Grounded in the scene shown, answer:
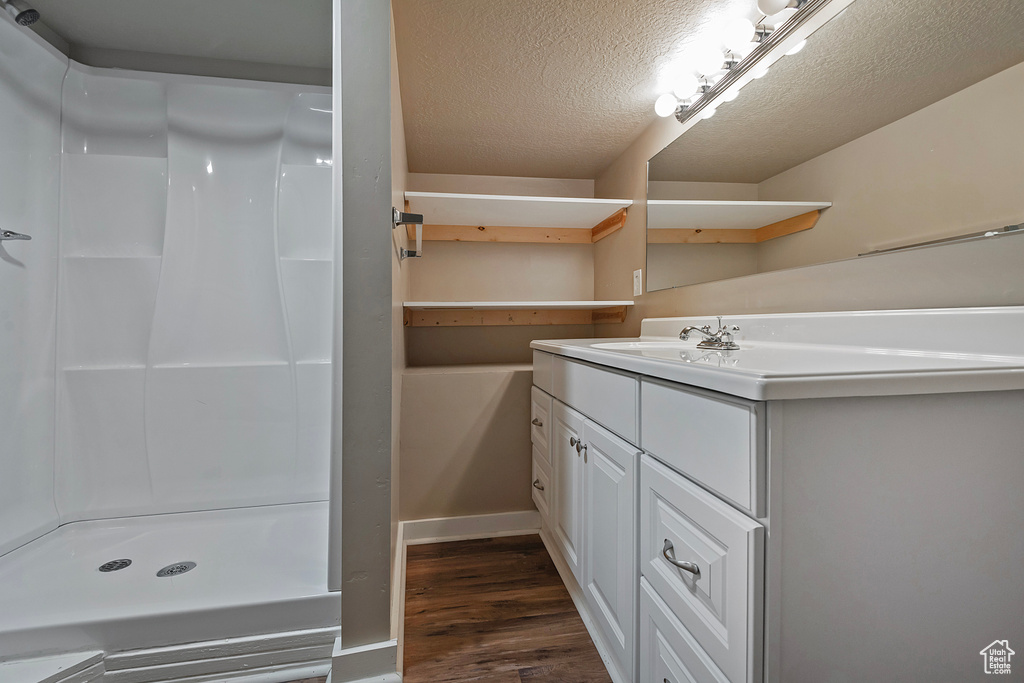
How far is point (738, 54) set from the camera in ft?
4.50

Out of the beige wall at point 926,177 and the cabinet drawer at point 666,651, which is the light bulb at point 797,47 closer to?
the beige wall at point 926,177

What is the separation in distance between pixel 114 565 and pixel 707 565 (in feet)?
5.76

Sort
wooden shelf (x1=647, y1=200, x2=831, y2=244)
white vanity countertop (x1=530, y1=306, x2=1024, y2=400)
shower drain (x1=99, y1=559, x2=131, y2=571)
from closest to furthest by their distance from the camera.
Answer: white vanity countertop (x1=530, y1=306, x2=1024, y2=400) < wooden shelf (x1=647, y1=200, x2=831, y2=244) < shower drain (x1=99, y1=559, x2=131, y2=571)

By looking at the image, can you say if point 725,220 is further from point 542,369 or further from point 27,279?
point 27,279

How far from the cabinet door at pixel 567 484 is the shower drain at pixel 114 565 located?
1421 millimetres

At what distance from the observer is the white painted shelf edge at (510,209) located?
6.54 feet

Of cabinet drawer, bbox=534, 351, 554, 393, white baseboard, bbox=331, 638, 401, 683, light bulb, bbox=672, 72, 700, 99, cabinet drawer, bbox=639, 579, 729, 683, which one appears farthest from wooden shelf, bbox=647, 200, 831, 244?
white baseboard, bbox=331, 638, 401, 683

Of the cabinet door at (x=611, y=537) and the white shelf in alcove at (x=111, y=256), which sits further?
the white shelf in alcove at (x=111, y=256)

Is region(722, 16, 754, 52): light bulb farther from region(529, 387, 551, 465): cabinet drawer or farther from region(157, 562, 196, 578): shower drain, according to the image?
region(157, 562, 196, 578): shower drain

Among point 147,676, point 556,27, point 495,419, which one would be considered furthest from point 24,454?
point 556,27

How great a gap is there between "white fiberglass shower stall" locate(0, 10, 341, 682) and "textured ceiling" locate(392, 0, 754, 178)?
548 mm

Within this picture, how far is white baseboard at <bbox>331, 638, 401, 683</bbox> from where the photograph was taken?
105 centimetres

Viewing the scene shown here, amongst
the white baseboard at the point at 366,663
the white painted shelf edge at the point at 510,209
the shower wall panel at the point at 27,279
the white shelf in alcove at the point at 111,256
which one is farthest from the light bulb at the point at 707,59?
the shower wall panel at the point at 27,279

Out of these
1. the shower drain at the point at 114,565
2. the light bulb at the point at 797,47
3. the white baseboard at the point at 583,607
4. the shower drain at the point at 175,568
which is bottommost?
the white baseboard at the point at 583,607
